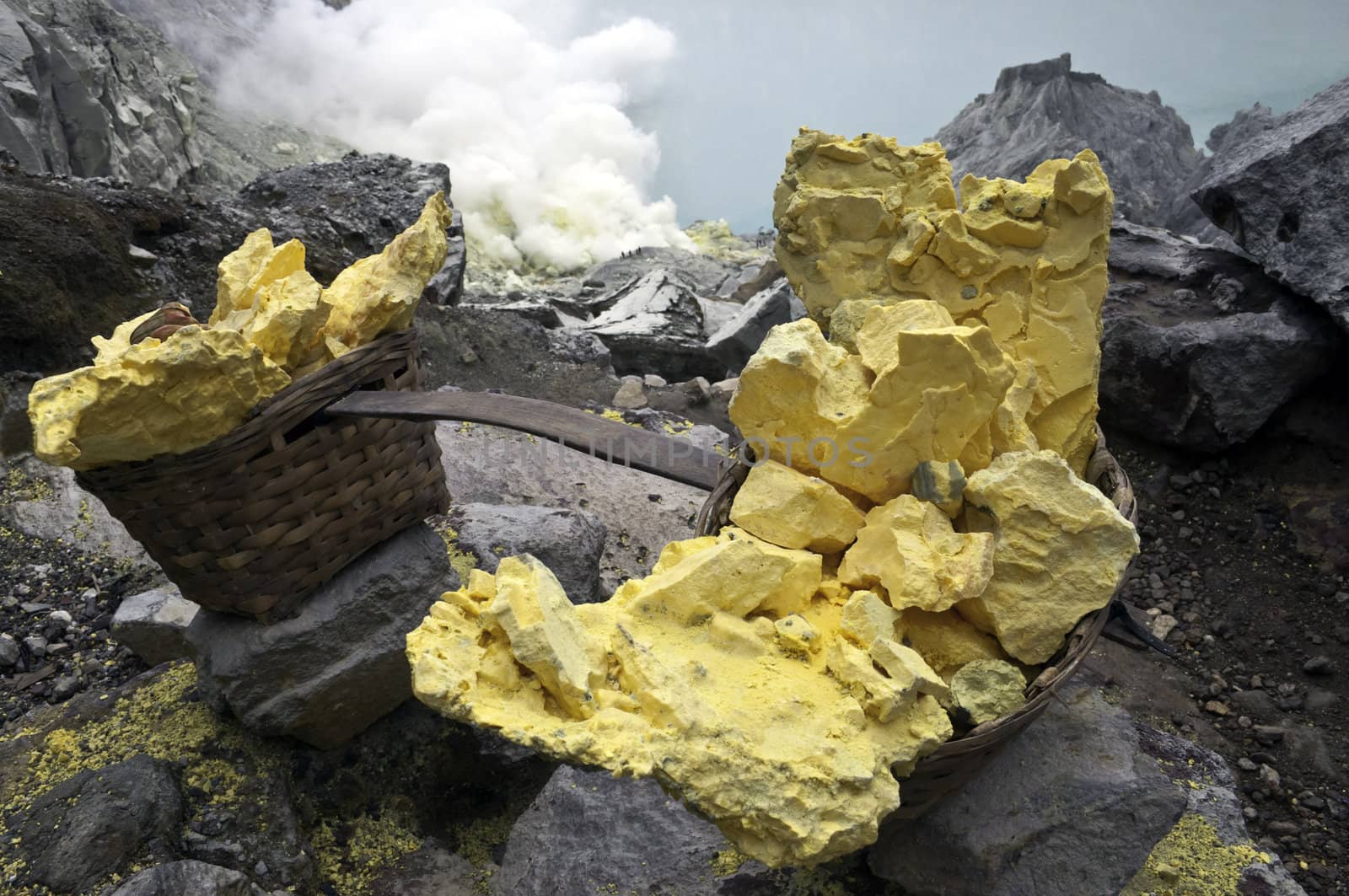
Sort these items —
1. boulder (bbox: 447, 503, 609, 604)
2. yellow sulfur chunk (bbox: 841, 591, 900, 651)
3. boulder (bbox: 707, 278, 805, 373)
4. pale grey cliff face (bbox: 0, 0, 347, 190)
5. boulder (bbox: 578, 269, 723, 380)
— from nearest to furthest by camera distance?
yellow sulfur chunk (bbox: 841, 591, 900, 651) < boulder (bbox: 447, 503, 609, 604) < boulder (bbox: 707, 278, 805, 373) < boulder (bbox: 578, 269, 723, 380) < pale grey cliff face (bbox: 0, 0, 347, 190)

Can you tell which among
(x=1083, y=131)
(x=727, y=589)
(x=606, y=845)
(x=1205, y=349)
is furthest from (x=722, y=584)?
(x=1083, y=131)

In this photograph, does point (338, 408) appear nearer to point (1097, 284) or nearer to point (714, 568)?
point (714, 568)

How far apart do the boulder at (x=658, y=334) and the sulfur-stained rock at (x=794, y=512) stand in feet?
13.3

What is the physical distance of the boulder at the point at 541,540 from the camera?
2094mm

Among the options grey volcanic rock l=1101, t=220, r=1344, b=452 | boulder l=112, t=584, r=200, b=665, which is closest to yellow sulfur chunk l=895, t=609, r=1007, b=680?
boulder l=112, t=584, r=200, b=665

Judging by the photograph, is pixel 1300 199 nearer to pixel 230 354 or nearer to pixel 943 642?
pixel 943 642

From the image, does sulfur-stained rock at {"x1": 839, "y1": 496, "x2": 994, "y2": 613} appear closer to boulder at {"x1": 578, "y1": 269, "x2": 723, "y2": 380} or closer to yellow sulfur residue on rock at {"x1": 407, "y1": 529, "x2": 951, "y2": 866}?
yellow sulfur residue on rock at {"x1": 407, "y1": 529, "x2": 951, "y2": 866}

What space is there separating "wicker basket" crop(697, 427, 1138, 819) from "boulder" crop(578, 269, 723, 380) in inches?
155

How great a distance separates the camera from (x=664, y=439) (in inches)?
58.3

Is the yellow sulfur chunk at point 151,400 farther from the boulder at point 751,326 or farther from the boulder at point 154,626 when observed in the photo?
the boulder at point 751,326

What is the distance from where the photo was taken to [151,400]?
130cm

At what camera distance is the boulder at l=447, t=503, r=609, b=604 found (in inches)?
82.4

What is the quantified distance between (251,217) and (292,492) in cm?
359

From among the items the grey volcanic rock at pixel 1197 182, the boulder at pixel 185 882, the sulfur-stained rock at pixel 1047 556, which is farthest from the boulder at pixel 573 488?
the grey volcanic rock at pixel 1197 182
